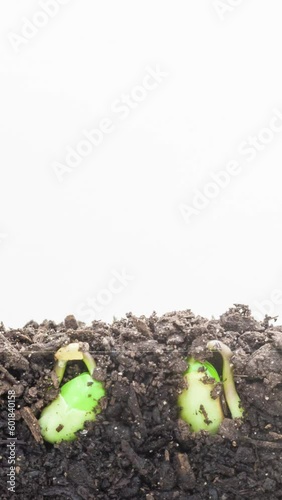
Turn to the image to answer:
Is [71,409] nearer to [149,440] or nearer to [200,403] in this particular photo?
[149,440]

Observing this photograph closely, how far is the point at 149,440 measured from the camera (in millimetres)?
2000

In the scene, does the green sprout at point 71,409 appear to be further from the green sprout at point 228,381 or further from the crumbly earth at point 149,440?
the green sprout at point 228,381

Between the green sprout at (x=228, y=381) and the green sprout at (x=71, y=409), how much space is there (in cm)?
36

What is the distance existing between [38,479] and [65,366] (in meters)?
0.33

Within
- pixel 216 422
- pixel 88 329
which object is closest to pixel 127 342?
pixel 88 329

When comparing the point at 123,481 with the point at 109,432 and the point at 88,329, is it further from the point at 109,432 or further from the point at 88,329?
the point at 88,329

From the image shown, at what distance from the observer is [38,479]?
1.98m

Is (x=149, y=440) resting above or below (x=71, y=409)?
below

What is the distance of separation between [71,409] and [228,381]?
471mm

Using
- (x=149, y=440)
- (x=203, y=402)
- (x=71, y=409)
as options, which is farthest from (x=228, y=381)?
(x=71, y=409)

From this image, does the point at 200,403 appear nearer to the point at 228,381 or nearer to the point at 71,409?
the point at 228,381

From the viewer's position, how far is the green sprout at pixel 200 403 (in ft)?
6.53

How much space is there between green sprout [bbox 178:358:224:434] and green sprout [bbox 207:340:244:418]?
0.10ft

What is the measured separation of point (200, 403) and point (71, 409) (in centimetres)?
38
